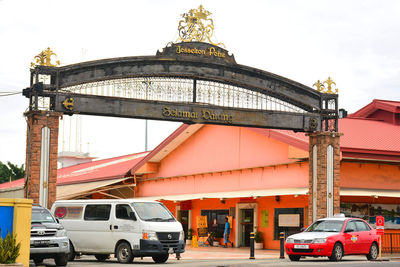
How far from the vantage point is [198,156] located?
39500 mm

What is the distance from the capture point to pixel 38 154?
75.8 feet

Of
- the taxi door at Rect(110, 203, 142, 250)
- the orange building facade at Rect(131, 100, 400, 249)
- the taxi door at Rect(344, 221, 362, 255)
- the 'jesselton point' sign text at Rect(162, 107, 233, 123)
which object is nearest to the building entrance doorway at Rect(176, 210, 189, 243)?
the orange building facade at Rect(131, 100, 400, 249)

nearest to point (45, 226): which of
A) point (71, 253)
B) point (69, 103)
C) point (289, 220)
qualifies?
point (71, 253)

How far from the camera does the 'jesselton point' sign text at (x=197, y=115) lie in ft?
82.6

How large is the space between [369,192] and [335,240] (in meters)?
8.73

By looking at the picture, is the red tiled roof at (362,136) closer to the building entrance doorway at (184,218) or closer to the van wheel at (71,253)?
the building entrance doorway at (184,218)

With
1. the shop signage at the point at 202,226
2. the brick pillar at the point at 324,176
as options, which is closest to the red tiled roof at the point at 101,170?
the shop signage at the point at 202,226

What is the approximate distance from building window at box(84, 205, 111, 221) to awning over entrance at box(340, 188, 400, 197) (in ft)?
38.4

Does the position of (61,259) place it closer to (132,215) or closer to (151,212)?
(132,215)

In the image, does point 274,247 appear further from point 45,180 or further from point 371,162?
point 45,180

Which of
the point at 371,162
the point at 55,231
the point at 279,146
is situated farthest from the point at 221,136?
the point at 55,231

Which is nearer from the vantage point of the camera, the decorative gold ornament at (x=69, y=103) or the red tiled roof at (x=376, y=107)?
the decorative gold ornament at (x=69, y=103)

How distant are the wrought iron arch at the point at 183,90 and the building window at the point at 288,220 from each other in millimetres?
5232

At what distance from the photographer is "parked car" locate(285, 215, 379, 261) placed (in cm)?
2183
